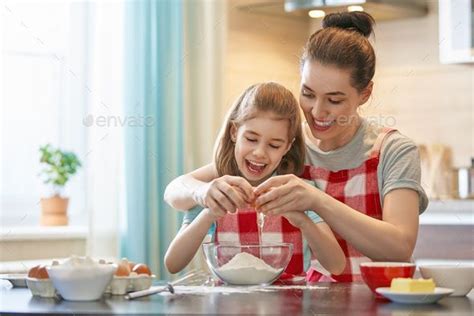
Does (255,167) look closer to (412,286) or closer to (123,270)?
(123,270)

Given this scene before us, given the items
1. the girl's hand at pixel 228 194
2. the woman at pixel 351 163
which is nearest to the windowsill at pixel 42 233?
the woman at pixel 351 163

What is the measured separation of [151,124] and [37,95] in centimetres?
51

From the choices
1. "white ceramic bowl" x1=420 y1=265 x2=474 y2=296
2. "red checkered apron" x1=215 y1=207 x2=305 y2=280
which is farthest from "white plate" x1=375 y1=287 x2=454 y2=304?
"red checkered apron" x1=215 y1=207 x2=305 y2=280

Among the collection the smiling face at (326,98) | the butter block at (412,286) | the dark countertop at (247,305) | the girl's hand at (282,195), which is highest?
the smiling face at (326,98)

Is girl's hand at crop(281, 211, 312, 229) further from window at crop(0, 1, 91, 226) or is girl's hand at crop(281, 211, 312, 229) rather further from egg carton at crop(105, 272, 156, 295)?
window at crop(0, 1, 91, 226)

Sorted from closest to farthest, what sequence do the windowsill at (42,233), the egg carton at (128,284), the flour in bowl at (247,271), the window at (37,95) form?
the egg carton at (128,284) → the flour in bowl at (247,271) → the windowsill at (42,233) → the window at (37,95)

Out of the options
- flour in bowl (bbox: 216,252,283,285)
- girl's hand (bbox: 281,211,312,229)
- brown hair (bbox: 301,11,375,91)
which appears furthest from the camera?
brown hair (bbox: 301,11,375,91)

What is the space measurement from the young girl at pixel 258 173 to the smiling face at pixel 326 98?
0.04 m

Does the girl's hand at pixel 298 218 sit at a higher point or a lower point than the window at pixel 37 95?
lower

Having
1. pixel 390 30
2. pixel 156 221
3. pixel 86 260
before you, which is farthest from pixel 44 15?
pixel 86 260

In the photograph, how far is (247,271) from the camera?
1.82m

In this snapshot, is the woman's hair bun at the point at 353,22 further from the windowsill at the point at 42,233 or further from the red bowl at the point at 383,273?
the windowsill at the point at 42,233

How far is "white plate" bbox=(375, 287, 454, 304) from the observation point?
156 cm

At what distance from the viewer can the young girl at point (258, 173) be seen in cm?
200
